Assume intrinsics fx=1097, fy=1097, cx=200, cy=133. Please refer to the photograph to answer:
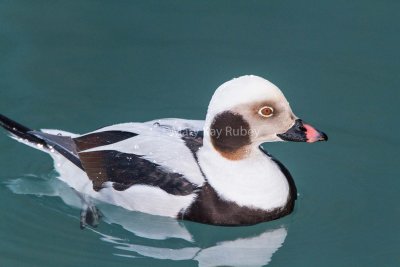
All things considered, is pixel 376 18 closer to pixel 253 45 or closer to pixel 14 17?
pixel 253 45

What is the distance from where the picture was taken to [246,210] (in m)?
5.88

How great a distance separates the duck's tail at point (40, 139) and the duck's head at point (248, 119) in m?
0.84

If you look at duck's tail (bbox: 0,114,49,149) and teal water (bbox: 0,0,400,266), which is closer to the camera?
teal water (bbox: 0,0,400,266)

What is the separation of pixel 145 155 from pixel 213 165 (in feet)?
1.21

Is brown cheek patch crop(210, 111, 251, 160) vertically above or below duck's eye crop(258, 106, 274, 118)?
below

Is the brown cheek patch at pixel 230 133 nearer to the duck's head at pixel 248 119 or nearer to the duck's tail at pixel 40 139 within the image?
the duck's head at pixel 248 119

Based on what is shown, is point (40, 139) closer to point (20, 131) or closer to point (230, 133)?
point (20, 131)

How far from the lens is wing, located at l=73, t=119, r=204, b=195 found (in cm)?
580

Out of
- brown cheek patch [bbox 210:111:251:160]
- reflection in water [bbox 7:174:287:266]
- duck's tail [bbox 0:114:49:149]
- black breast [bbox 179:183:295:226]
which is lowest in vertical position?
reflection in water [bbox 7:174:287:266]

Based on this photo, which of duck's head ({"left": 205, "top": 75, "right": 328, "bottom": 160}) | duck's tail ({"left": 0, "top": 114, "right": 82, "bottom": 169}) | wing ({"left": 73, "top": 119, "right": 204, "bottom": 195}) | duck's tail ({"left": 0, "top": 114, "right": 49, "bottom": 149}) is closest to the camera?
duck's head ({"left": 205, "top": 75, "right": 328, "bottom": 160})

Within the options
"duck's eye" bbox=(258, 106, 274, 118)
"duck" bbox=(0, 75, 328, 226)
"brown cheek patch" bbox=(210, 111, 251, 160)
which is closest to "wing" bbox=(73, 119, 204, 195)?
"duck" bbox=(0, 75, 328, 226)

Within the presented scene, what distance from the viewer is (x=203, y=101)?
7.18 meters

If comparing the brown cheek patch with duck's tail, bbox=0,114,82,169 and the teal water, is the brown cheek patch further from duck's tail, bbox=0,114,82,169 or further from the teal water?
duck's tail, bbox=0,114,82,169

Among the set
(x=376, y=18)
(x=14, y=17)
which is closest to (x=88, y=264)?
(x=14, y=17)
